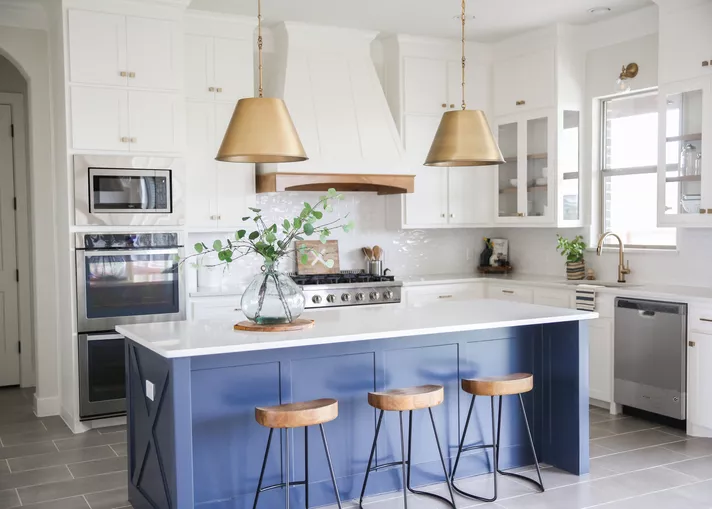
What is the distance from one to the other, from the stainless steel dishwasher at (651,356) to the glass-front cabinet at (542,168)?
3.95 ft

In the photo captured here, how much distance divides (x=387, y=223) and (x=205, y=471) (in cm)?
378

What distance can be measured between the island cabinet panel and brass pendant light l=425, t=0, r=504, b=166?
1012 millimetres

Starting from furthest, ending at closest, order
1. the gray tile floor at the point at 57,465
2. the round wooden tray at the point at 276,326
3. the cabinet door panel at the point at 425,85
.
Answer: the cabinet door panel at the point at 425,85 → the gray tile floor at the point at 57,465 → the round wooden tray at the point at 276,326

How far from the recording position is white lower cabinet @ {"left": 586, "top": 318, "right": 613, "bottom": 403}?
18.1ft

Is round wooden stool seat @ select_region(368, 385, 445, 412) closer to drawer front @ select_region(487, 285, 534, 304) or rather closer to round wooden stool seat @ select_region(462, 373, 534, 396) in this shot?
round wooden stool seat @ select_region(462, 373, 534, 396)

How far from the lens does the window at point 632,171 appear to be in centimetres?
595

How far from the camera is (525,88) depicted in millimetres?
6551

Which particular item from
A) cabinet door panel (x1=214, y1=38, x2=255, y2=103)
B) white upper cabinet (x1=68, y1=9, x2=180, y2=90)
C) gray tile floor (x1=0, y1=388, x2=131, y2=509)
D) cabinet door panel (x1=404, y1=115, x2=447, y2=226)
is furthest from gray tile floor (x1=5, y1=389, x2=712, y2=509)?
cabinet door panel (x1=214, y1=38, x2=255, y2=103)

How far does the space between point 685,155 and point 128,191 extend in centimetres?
393

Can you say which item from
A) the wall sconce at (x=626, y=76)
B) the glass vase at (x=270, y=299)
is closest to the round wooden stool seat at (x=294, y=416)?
the glass vase at (x=270, y=299)

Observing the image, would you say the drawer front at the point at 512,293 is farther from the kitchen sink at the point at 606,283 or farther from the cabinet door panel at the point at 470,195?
the cabinet door panel at the point at 470,195

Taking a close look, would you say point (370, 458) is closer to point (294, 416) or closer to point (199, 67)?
point (294, 416)

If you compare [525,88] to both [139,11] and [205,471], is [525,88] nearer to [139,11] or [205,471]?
[139,11]

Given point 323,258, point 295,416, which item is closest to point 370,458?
point 295,416
